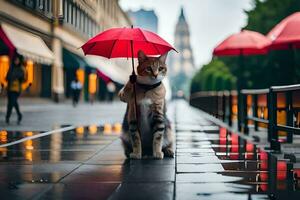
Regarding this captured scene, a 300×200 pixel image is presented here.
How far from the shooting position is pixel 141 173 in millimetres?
6508

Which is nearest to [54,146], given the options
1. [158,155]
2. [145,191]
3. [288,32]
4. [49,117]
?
[158,155]

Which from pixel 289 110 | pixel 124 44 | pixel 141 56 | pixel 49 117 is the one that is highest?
pixel 124 44

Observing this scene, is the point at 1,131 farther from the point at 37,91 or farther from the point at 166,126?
the point at 37,91

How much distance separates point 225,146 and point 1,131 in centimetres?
564

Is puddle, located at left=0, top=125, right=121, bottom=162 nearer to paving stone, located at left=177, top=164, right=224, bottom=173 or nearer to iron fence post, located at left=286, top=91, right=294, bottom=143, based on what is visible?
paving stone, located at left=177, top=164, right=224, bottom=173

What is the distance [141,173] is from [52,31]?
6.02 metres

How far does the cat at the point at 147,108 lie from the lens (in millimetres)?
7406

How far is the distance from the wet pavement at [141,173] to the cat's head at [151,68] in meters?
1.12

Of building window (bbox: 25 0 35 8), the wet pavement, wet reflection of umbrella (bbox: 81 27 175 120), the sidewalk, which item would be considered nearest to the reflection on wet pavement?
the wet pavement

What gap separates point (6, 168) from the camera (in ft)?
22.7

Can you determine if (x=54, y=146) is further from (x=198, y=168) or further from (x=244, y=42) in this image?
(x=244, y=42)

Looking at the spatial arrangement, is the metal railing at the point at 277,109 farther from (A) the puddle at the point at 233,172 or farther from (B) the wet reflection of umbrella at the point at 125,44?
(B) the wet reflection of umbrella at the point at 125,44

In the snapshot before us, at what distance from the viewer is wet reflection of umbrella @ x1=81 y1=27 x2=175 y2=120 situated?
7375 millimetres

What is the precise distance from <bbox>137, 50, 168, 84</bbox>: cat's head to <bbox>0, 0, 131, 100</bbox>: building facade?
0.92 meters
